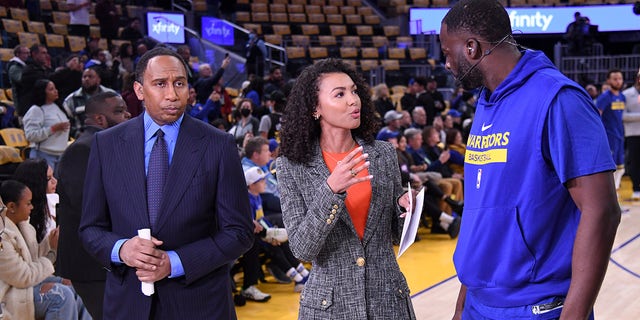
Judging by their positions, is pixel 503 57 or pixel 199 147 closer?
pixel 503 57

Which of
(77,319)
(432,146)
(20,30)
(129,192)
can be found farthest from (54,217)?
(20,30)

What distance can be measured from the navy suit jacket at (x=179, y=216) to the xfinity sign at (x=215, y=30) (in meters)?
15.7

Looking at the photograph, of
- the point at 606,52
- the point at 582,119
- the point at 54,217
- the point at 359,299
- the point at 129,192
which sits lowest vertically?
the point at 606,52

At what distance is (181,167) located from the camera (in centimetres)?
274

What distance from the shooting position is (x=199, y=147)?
9.14ft

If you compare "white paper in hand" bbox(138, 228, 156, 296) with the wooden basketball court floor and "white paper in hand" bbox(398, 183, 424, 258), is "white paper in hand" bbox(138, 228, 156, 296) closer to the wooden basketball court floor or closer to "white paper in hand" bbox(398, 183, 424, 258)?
"white paper in hand" bbox(398, 183, 424, 258)

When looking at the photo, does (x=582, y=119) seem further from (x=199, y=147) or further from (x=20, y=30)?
(x=20, y=30)

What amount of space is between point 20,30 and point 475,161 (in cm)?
1317

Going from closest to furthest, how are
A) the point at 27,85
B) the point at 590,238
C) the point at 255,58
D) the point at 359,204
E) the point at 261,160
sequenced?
the point at 590,238 → the point at 359,204 → the point at 261,160 → the point at 27,85 → the point at 255,58

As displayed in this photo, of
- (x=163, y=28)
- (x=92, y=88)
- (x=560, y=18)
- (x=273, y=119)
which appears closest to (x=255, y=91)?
(x=273, y=119)

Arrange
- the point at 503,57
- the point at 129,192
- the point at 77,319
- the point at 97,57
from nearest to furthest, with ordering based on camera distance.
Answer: the point at 503,57 < the point at 129,192 < the point at 77,319 < the point at 97,57

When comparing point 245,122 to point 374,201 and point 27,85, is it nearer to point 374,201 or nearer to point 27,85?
point 27,85

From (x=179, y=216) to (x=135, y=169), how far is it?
227mm

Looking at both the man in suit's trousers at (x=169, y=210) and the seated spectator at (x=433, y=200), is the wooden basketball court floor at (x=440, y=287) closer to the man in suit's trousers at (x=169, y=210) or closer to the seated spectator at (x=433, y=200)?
the seated spectator at (x=433, y=200)
